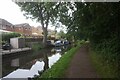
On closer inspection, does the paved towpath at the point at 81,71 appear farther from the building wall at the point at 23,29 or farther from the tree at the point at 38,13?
the building wall at the point at 23,29

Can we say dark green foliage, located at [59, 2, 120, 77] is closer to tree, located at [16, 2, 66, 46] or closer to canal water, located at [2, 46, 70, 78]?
canal water, located at [2, 46, 70, 78]

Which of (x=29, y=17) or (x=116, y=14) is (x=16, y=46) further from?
(x=116, y=14)

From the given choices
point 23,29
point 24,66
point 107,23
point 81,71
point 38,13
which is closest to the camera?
point 81,71

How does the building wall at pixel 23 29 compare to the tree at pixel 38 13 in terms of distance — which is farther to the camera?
the building wall at pixel 23 29

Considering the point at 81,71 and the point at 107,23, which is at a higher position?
the point at 107,23

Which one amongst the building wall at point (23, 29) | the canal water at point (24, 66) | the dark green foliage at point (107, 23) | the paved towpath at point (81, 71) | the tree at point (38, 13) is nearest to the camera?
the paved towpath at point (81, 71)

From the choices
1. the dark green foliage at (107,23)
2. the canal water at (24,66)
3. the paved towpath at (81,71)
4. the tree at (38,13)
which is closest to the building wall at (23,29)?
the tree at (38,13)

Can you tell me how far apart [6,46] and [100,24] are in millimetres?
18757

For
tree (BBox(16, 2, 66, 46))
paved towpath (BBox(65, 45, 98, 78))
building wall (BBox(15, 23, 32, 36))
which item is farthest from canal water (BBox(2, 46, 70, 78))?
building wall (BBox(15, 23, 32, 36))

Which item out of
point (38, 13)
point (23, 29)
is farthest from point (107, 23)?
point (23, 29)

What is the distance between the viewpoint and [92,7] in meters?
12.7

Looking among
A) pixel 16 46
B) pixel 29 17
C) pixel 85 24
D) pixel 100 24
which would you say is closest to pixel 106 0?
pixel 100 24

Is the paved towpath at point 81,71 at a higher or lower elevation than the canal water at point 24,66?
higher

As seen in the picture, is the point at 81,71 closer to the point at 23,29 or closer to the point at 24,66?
the point at 24,66
